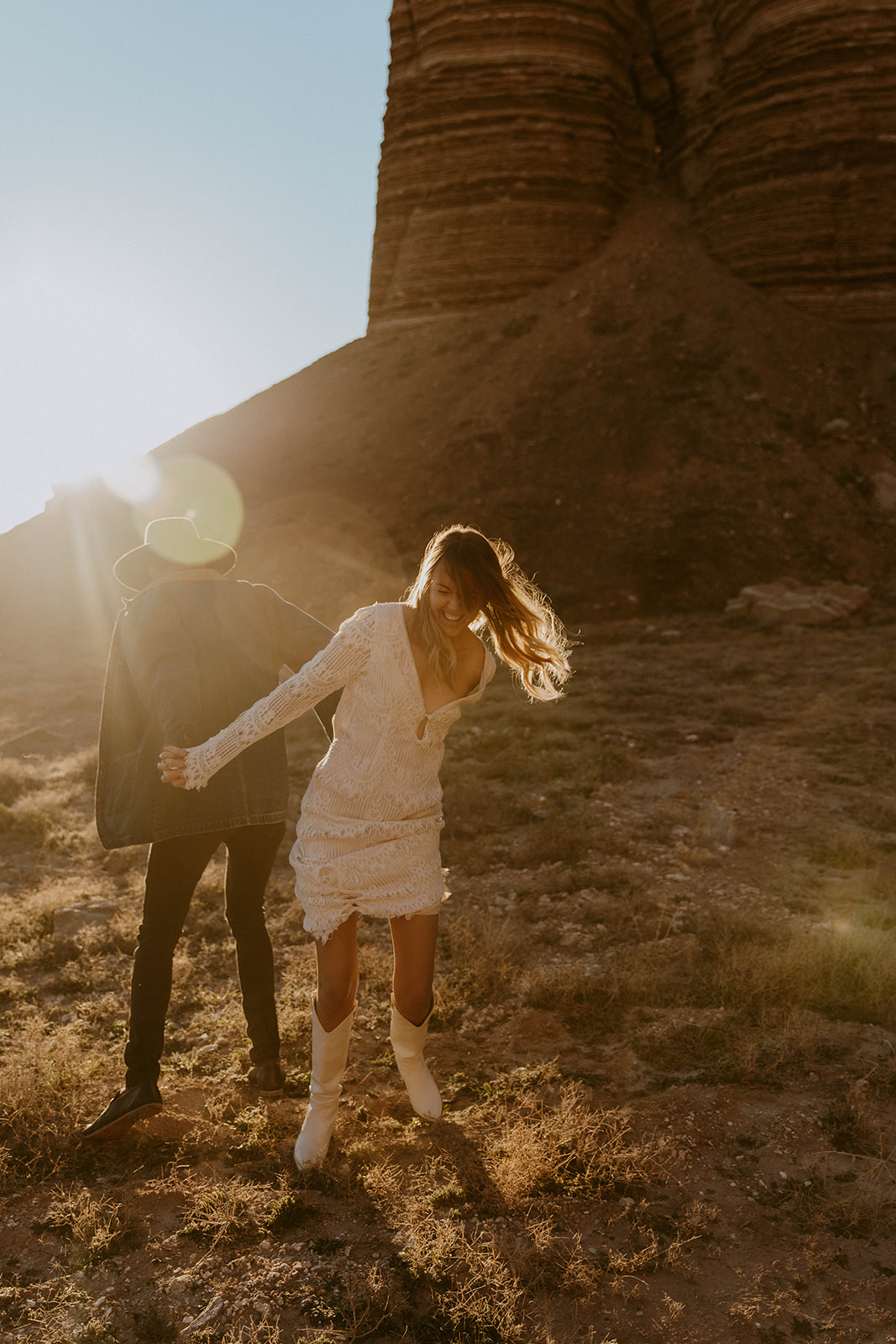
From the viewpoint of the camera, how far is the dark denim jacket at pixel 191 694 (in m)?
3.03

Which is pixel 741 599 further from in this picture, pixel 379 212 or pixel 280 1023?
pixel 379 212

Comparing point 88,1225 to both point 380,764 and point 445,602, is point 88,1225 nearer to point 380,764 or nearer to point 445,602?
point 380,764

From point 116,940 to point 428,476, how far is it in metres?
21.9

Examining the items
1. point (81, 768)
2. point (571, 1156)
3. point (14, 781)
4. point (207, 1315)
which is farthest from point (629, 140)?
point (207, 1315)

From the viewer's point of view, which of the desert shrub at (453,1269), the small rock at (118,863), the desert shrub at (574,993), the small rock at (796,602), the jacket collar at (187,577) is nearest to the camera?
the desert shrub at (453,1269)

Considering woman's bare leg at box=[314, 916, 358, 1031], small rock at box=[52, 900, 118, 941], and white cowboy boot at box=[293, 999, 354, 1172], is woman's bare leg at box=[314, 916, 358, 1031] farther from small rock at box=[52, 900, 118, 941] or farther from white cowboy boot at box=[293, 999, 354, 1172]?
small rock at box=[52, 900, 118, 941]

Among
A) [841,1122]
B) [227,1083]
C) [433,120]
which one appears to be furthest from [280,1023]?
[433,120]

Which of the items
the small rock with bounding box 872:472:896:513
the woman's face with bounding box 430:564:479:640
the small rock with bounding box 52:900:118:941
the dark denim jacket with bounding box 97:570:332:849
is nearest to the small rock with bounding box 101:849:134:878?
the small rock with bounding box 52:900:118:941

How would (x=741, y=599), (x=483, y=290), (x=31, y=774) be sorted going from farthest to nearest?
(x=483, y=290), (x=741, y=599), (x=31, y=774)

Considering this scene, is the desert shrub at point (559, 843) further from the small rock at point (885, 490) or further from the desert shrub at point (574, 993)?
the small rock at point (885, 490)

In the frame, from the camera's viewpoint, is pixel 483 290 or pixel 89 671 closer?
pixel 89 671

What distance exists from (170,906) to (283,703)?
952mm

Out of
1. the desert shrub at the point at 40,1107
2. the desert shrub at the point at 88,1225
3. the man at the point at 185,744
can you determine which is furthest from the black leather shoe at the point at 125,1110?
the desert shrub at the point at 88,1225

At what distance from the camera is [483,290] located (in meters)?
31.5
